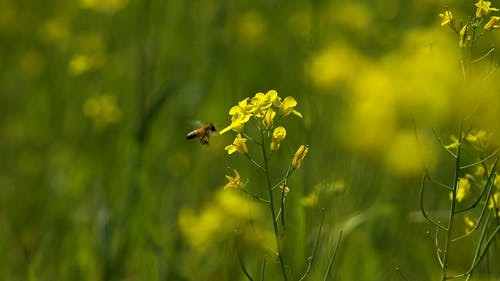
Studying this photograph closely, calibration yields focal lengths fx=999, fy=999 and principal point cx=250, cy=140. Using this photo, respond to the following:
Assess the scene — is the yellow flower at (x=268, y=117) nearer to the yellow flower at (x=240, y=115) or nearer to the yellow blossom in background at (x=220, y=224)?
the yellow flower at (x=240, y=115)

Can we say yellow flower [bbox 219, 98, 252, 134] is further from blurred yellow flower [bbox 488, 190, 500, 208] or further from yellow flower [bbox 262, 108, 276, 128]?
blurred yellow flower [bbox 488, 190, 500, 208]

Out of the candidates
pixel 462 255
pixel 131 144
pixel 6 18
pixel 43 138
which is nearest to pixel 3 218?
pixel 131 144

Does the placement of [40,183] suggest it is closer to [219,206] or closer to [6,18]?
[219,206]

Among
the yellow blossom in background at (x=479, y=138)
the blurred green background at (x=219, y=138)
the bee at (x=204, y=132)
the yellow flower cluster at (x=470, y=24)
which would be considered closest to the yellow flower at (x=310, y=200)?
the blurred green background at (x=219, y=138)

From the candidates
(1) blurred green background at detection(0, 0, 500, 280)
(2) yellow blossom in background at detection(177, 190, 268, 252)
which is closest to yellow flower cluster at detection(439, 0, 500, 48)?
(1) blurred green background at detection(0, 0, 500, 280)

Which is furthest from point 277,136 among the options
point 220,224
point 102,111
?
point 102,111

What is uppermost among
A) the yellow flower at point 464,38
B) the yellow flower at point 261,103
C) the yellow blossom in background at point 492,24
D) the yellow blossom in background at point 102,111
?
the yellow blossom in background at point 492,24

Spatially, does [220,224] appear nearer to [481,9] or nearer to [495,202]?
[495,202]

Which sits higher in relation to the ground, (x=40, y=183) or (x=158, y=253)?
(x=158, y=253)
